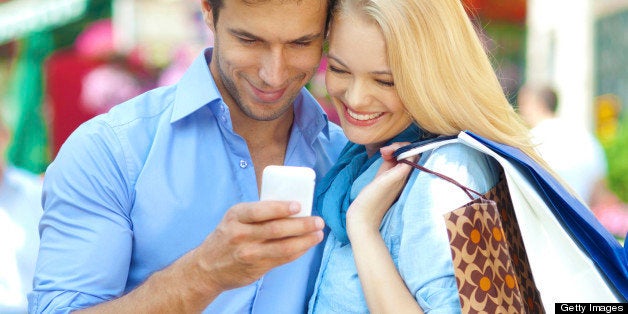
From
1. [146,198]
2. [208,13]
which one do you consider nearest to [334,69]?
[208,13]

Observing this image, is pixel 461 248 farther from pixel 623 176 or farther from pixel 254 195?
pixel 623 176

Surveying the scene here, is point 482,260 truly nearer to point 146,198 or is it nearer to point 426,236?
point 426,236

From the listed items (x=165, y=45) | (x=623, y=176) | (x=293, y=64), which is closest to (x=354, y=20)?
(x=293, y=64)

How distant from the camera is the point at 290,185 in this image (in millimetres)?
1620

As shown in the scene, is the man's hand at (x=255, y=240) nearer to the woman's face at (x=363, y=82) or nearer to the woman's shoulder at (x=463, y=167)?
the woman's shoulder at (x=463, y=167)

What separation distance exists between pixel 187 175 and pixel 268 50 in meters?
0.39

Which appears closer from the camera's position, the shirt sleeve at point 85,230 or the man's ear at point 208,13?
the shirt sleeve at point 85,230

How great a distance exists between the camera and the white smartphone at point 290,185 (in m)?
1.61

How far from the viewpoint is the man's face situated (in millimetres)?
2229

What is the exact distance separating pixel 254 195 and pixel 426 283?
0.62 m

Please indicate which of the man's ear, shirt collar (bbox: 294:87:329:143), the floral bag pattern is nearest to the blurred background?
shirt collar (bbox: 294:87:329:143)

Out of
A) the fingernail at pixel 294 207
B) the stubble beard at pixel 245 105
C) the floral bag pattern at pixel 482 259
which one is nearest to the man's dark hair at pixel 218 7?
the stubble beard at pixel 245 105

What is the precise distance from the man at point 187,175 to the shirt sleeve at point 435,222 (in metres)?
0.32

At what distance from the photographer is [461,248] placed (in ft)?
5.86
